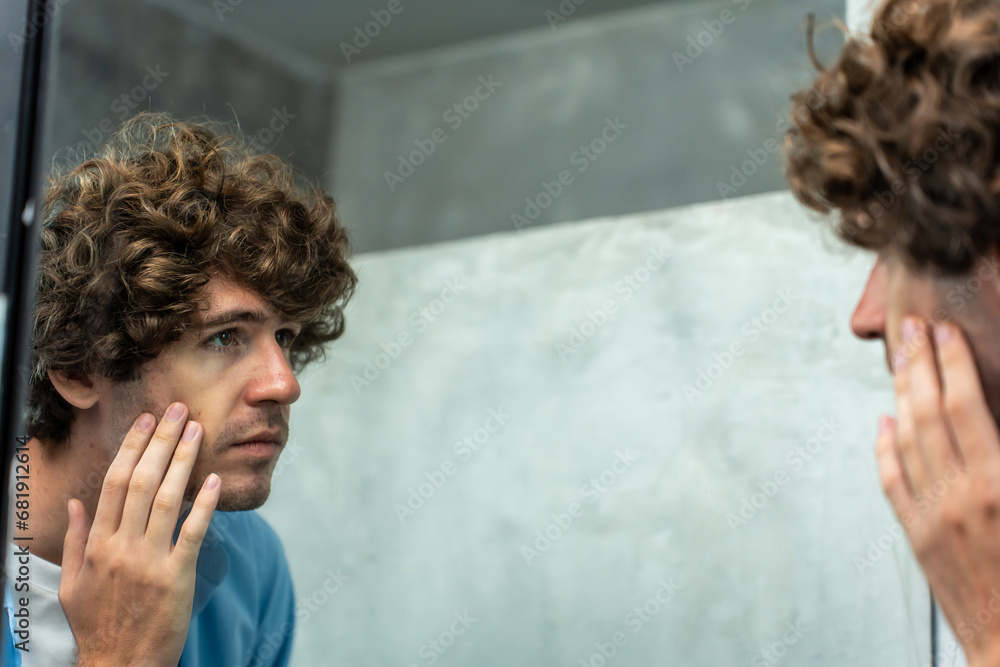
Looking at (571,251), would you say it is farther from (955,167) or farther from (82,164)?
(955,167)

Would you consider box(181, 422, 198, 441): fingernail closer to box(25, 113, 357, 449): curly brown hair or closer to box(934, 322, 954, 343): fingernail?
box(25, 113, 357, 449): curly brown hair

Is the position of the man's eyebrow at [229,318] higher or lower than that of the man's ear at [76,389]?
higher

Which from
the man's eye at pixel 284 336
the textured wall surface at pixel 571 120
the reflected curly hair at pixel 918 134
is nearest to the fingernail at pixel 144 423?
the man's eye at pixel 284 336

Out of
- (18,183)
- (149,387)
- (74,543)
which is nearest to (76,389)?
(149,387)

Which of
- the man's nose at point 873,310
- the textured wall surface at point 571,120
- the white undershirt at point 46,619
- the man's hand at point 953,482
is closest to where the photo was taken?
the man's hand at point 953,482

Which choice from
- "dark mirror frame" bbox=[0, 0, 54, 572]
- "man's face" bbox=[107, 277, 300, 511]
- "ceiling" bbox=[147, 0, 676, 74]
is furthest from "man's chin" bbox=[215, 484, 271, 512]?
"ceiling" bbox=[147, 0, 676, 74]

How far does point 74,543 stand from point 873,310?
37.3 inches

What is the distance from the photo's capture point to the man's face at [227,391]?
3.64 feet

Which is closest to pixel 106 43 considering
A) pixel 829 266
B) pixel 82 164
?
pixel 82 164

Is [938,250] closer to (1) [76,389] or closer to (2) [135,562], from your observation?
(2) [135,562]

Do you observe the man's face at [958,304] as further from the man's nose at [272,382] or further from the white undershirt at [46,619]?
the white undershirt at [46,619]

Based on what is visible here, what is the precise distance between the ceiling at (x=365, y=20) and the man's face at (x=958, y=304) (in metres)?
1.95

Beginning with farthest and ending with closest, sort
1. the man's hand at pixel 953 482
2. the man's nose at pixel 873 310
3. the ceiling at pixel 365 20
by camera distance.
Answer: the ceiling at pixel 365 20
the man's nose at pixel 873 310
the man's hand at pixel 953 482

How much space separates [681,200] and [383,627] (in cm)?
140
